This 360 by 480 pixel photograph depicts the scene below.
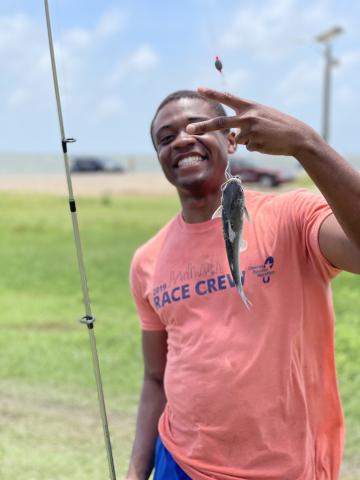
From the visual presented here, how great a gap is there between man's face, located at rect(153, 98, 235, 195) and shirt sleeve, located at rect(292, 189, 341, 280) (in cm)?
33

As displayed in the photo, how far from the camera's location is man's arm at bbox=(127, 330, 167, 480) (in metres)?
2.99

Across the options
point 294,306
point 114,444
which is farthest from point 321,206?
point 114,444

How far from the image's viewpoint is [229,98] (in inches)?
74.5

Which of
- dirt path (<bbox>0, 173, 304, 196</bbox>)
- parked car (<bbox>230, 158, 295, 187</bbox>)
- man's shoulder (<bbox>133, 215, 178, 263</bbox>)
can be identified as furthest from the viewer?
parked car (<bbox>230, 158, 295, 187</bbox>)

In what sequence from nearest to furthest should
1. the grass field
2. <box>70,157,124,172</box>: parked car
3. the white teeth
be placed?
the white teeth
the grass field
<box>70,157,124,172</box>: parked car

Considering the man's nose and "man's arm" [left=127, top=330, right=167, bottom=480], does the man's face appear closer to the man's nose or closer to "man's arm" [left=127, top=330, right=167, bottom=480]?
the man's nose

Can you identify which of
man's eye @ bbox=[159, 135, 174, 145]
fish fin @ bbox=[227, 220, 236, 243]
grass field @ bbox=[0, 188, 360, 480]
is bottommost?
grass field @ bbox=[0, 188, 360, 480]

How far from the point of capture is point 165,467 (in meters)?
2.68

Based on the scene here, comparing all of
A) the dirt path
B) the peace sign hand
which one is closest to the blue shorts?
the peace sign hand

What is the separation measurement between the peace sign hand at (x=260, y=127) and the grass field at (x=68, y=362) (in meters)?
3.92

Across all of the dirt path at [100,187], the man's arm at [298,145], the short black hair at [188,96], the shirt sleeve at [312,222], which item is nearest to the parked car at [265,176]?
the dirt path at [100,187]

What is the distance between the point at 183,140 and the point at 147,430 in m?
1.23

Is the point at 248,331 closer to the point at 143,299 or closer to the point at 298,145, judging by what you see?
the point at 143,299

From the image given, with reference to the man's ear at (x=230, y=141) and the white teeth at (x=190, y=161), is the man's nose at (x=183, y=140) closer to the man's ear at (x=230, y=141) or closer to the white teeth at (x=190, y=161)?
the white teeth at (x=190, y=161)
